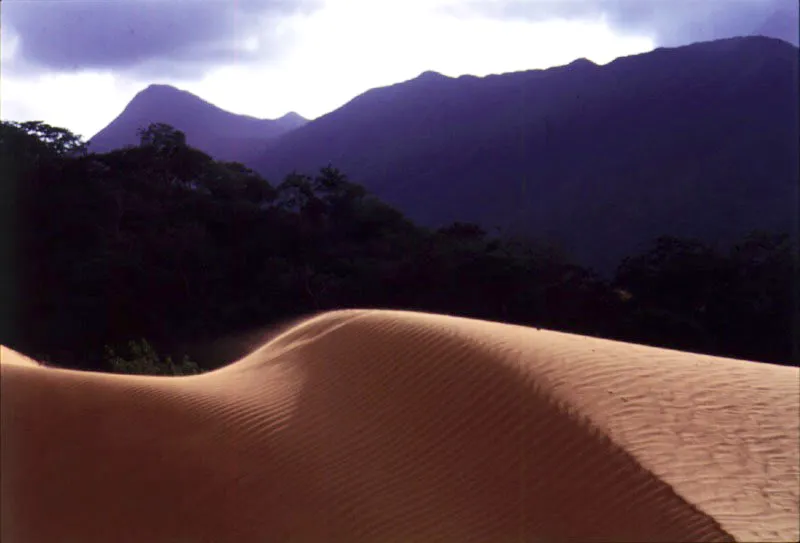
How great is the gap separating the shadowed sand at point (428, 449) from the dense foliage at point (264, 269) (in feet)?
52.9

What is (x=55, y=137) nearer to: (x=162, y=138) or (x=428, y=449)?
(x=162, y=138)

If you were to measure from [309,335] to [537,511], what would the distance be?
6504 millimetres

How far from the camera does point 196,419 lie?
28.8ft

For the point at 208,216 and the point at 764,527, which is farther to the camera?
the point at 208,216

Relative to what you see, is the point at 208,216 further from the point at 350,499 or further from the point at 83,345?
the point at 350,499

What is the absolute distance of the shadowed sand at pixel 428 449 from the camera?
6219 mm

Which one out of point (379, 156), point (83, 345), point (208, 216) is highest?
point (379, 156)

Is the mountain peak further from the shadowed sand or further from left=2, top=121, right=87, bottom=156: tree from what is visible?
Result: the shadowed sand

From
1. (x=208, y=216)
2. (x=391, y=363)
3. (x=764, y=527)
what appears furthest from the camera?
(x=208, y=216)

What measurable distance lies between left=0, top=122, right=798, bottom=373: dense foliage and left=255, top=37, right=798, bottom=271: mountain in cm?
1308

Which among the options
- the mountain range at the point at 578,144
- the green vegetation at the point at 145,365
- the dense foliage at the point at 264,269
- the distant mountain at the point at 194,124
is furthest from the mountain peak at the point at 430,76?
the green vegetation at the point at 145,365

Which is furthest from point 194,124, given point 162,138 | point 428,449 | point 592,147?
point 428,449

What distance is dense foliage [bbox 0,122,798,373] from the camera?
2738 centimetres

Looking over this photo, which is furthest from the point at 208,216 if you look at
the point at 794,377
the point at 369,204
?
the point at 794,377
